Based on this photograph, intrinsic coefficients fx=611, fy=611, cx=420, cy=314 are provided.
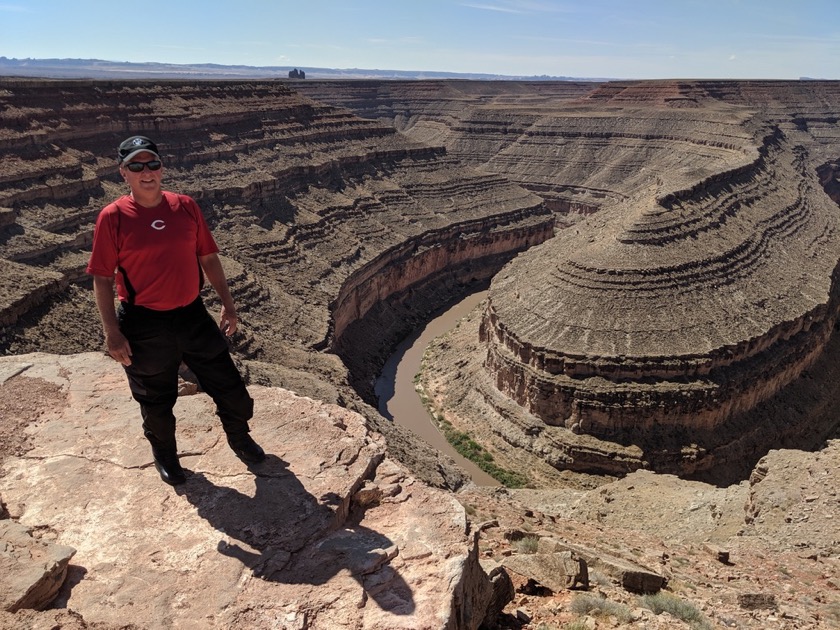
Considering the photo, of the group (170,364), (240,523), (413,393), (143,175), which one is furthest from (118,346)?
(413,393)

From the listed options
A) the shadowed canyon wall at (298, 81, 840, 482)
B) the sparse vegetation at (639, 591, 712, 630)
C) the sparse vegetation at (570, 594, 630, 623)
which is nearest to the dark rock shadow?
the sparse vegetation at (570, 594, 630, 623)

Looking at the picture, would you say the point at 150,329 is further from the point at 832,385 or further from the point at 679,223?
the point at 832,385

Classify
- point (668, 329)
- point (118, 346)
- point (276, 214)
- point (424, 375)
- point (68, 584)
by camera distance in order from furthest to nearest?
point (276, 214), point (424, 375), point (668, 329), point (118, 346), point (68, 584)

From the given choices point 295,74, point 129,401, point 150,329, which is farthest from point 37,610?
point 295,74

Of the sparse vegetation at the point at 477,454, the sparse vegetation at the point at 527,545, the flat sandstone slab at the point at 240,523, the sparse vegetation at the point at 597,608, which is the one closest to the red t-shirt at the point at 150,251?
the flat sandstone slab at the point at 240,523

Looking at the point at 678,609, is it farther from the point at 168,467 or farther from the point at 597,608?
the point at 168,467

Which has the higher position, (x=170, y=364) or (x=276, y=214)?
(x=170, y=364)

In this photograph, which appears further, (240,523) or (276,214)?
(276,214)
